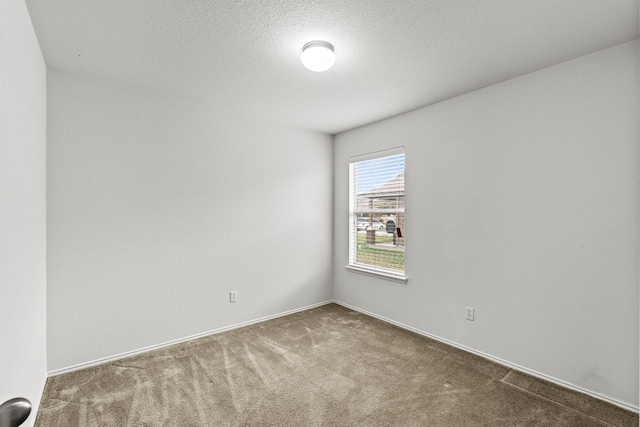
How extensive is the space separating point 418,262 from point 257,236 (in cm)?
188

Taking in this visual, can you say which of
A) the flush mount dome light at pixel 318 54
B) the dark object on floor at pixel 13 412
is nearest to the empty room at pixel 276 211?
the flush mount dome light at pixel 318 54

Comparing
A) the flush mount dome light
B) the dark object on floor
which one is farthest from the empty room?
the dark object on floor

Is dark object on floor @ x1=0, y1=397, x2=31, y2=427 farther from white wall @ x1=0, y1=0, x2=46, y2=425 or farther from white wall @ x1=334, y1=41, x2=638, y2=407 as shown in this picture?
white wall @ x1=334, y1=41, x2=638, y2=407

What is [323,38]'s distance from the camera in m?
2.09

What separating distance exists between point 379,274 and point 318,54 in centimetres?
258

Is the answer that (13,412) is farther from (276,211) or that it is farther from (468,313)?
(276,211)

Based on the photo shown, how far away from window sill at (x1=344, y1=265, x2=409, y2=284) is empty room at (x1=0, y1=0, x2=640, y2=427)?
1.8 inches

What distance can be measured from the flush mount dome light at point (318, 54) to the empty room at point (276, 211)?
0.4 inches

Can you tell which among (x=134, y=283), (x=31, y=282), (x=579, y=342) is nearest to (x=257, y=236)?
(x=134, y=283)

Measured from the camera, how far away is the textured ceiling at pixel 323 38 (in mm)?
1793

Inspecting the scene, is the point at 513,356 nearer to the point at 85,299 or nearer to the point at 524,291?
the point at 524,291

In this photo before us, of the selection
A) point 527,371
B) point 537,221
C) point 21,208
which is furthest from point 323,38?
point 527,371

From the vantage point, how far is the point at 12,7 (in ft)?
4.93

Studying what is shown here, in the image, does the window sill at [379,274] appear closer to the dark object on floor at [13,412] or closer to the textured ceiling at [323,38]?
the textured ceiling at [323,38]
